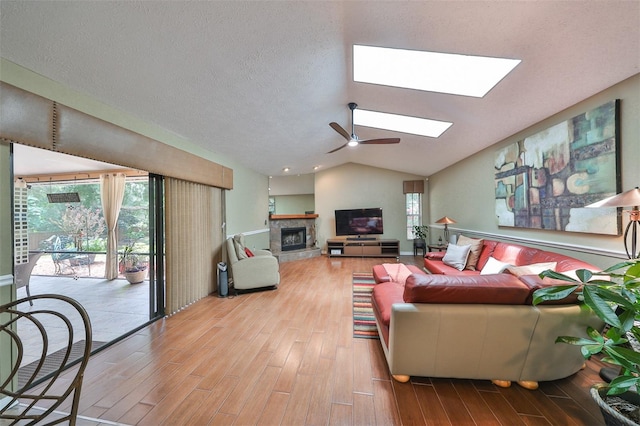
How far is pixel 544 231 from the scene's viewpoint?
290 cm

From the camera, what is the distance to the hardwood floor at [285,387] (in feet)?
4.82

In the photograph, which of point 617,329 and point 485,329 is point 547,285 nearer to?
point 617,329

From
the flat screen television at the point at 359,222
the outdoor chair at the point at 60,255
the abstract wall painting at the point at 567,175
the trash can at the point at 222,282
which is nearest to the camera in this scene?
the abstract wall painting at the point at 567,175

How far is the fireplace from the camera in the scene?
269 inches

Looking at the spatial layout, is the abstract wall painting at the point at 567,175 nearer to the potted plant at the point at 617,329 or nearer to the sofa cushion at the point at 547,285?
the sofa cushion at the point at 547,285

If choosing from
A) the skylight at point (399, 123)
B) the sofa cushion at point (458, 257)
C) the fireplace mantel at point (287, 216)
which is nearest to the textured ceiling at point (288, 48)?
the skylight at point (399, 123)

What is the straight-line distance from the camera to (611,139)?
2072 mm

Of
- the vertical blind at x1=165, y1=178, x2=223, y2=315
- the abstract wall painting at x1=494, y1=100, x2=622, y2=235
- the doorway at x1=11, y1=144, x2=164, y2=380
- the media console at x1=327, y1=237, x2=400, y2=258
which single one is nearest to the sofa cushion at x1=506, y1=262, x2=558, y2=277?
the abstract wall painting at x1=494, y1=100, x2=622, y2=235

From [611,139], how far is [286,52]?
9.99ft

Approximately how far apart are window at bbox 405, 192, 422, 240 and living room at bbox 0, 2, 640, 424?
147mm

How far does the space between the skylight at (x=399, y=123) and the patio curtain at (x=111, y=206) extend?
4.84 meters

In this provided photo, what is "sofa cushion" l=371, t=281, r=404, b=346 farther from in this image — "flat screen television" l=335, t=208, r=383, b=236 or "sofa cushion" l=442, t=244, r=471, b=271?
"flat screen television" l=335, t=208, r=383, b=236

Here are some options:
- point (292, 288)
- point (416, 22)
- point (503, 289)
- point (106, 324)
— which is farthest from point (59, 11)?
point (292, 288)

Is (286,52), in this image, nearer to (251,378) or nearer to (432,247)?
(251,378)
